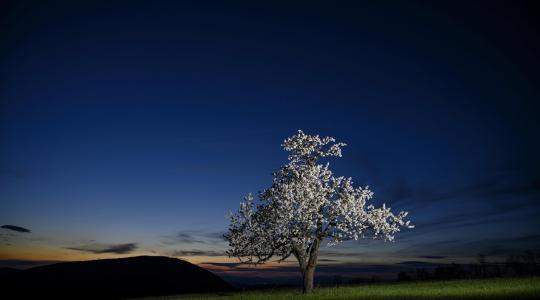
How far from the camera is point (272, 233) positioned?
4234 cm

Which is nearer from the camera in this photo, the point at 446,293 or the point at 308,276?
the point at 446,293

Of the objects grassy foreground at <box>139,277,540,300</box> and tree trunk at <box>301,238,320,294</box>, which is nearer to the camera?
grassy foreground at <box>139,277,540,300</box>

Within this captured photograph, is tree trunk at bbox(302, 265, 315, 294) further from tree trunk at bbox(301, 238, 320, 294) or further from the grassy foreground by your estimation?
the grassy foreground

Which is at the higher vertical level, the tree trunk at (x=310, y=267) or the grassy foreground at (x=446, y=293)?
the tree trunk at (x=310, y=267)

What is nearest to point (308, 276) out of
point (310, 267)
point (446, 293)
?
point (310, 267)

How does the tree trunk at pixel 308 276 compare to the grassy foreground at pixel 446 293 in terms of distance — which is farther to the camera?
the tree trunk at pixel 308 276

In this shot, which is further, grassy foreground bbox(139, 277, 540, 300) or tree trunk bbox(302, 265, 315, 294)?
tree trunk bbox(302, 265, 315, 294)

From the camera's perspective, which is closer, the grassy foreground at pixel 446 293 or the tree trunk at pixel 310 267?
the grassy foreground at pixel 446 293

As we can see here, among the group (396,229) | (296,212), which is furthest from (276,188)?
(396,229)

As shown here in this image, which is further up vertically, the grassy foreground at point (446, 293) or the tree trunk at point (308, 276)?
the tree trunk at point (308, 276)

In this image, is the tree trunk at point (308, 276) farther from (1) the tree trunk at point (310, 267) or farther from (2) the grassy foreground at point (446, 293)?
(2) the grassy foreground at point (446, 293)

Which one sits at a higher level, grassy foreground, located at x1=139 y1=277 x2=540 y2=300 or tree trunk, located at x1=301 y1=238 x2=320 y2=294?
tree trunk, located at x1=301 y1=238 x2=320 y2=294

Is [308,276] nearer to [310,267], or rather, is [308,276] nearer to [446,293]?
[310,267]

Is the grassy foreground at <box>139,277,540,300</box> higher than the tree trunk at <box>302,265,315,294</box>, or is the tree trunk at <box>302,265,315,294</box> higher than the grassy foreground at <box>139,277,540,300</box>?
the tree trunk at <box>302,265,315,294</box>
